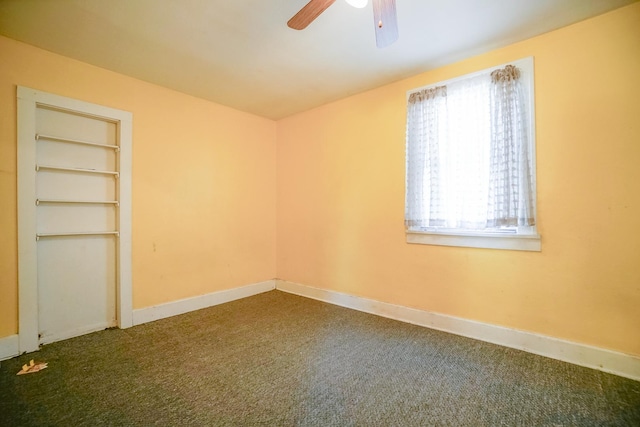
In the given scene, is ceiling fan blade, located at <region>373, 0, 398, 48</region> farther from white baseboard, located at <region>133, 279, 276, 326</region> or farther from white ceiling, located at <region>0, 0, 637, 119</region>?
white baseboard, located at <region>133, 279, 276, 326</region>

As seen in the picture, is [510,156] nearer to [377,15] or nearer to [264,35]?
[377,15]

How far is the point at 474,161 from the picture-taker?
7.76 ft

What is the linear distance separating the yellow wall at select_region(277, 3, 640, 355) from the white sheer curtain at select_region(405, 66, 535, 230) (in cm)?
14

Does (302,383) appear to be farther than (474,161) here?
No

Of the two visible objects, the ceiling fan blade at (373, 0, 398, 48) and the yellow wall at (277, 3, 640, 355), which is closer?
the ceiling fan blade at (373, 0, 398, 48)

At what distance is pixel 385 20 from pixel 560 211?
6.04 ft

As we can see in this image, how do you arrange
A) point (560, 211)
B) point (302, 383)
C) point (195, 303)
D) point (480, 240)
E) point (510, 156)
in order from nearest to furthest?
point (302, 383) < point (560, 211) < point (510, 156) < point (480, 240) < point (195, 303)

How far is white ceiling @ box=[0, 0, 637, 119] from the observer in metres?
1.79

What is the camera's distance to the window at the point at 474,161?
7.00 feet

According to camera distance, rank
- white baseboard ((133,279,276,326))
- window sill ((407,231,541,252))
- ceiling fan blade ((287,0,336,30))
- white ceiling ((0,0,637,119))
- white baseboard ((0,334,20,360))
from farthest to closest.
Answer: white baseboard ((133,279,276,326)) → window sill ((407,231,541,252)) → white baseboard ((0,334,20,360)) → white ceiling ((0,0,637,119)) → ceiling fan blade ((287,0,336,30))

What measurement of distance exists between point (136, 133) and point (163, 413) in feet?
8.11

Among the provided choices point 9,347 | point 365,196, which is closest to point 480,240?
point 365,196

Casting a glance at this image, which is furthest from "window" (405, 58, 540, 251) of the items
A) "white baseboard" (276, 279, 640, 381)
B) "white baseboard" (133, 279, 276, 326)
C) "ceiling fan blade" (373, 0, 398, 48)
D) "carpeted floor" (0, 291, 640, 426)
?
"white baseboard" (133, 279, 276, 326)

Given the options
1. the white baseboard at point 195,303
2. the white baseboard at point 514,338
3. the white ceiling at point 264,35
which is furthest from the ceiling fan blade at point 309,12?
the white baseboard at point 195,303
